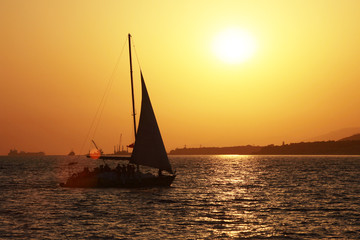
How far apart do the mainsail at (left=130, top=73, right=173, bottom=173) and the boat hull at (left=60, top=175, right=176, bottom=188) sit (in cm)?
205

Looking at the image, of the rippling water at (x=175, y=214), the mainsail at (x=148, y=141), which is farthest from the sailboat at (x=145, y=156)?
the rippling water at (x=175, y=214)

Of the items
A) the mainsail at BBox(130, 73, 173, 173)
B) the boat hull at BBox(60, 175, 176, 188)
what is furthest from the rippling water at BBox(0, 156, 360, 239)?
the mainsail at BBox(130, 73, 173, 173)

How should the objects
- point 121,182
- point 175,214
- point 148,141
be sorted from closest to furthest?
point 175,214, point 148,141, point 121,182

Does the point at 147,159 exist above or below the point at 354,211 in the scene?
above

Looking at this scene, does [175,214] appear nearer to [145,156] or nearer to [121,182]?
[145,156]

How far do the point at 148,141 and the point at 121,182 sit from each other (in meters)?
5.73

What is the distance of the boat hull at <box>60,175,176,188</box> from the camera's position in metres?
57.2

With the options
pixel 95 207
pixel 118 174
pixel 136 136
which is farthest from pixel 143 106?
pixel 95 207

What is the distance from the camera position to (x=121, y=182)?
189 ft

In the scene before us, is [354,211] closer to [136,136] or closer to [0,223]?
[136,136]

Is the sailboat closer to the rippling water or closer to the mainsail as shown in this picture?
the mainsail

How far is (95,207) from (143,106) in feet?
50.5

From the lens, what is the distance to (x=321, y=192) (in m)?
62.4

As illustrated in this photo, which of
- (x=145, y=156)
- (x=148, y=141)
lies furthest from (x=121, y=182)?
(x=148, y=141)
